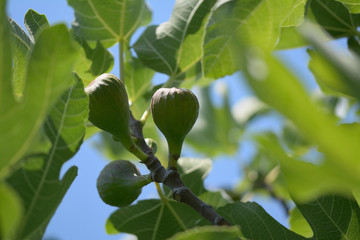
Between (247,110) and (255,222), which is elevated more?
(255,222)

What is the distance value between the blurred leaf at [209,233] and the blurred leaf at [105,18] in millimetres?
1141

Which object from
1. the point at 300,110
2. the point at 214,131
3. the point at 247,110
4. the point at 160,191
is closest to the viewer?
the point at 300,110

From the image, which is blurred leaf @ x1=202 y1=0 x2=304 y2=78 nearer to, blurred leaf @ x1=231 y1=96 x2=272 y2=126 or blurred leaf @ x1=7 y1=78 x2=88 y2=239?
blurred leaf @ x1=7 y1=78 x2=88 y2=239

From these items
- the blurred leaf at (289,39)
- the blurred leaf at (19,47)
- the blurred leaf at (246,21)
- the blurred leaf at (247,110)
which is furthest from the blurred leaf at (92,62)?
the blurred leaf at (247,110)

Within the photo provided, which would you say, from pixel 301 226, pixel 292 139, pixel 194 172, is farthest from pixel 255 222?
pixel 292 139

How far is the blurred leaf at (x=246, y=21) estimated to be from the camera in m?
1.38

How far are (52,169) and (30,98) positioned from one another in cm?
27

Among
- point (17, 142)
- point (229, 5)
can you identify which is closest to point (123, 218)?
point (229, 5)

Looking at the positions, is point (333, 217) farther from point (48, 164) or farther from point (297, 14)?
point (48, 164)

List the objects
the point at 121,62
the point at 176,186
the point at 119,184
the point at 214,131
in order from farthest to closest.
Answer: the point at 214,131
the point at 121,62
the point at 119,184
the point at 176,186

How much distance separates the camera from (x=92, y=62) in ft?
5.62

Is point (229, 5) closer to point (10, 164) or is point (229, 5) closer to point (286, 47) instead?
point (286, 47)

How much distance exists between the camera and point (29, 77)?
2.41 feet

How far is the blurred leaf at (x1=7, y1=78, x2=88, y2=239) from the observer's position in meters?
0.89
